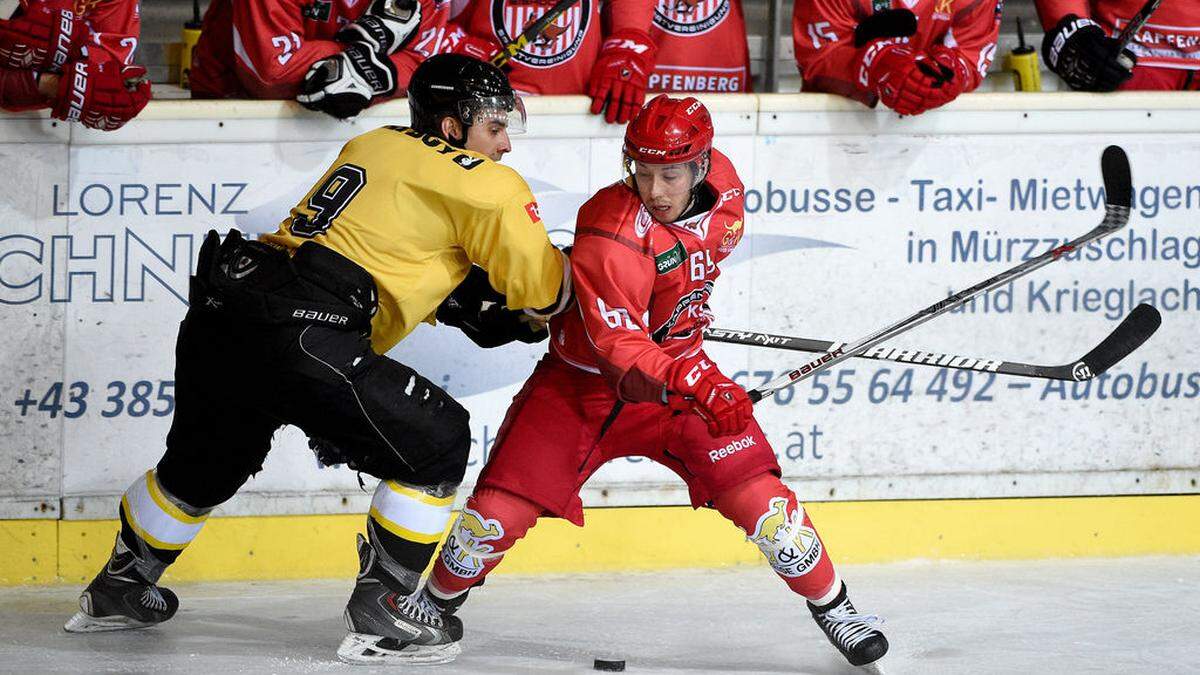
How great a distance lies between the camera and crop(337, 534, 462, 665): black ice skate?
3547 millimetres

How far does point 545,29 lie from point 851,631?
187 cm

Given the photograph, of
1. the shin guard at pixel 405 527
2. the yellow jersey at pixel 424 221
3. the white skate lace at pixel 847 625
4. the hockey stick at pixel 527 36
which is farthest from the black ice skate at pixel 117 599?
the hockey stick at pixel 527 36

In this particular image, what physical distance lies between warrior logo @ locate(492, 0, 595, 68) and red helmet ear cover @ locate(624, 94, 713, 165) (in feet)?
4.23

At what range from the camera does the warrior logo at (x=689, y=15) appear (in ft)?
16.0

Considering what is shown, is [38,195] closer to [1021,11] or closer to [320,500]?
[320,500]

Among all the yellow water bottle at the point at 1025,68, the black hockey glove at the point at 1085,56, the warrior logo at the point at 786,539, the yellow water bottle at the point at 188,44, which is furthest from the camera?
the yellow water bottle at the point at 1025,68

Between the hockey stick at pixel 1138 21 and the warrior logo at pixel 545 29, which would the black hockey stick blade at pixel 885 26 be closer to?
the hockey stick at pixel 1138 21

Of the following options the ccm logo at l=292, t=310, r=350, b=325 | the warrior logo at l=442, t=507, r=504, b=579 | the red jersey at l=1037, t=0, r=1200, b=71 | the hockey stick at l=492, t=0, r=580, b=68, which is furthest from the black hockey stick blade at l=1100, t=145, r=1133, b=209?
the ccm logo at l=292, t=310, r=350, b=325

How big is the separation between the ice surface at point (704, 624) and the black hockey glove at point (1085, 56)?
4.09ft

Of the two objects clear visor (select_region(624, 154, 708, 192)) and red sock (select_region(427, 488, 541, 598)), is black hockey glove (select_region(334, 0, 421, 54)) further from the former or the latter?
red sock (select_region(427, 488, 541, 598))

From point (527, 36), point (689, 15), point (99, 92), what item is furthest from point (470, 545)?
point (689, 15)

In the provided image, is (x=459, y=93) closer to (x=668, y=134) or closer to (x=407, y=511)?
(x=668, y=134)

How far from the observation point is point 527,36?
454 cm

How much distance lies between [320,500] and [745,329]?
113cm
